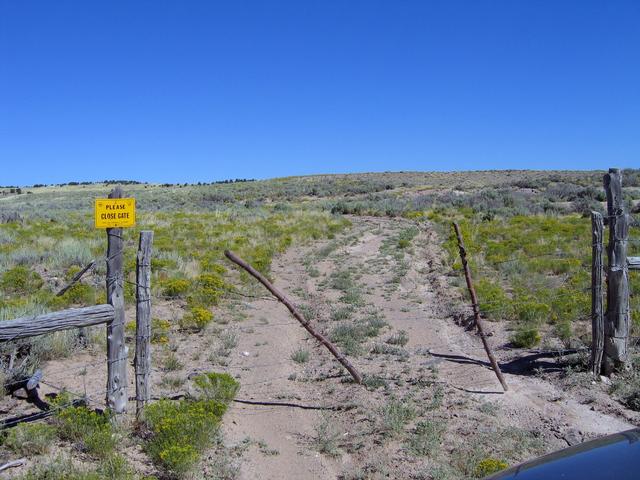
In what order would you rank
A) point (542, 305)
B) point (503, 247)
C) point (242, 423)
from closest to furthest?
point (242, 423), point (542, 305), point (503, 247)

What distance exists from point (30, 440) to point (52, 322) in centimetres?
109

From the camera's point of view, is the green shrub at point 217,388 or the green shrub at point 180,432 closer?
the green shrub at point 180,432

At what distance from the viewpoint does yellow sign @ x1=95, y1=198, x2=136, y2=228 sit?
5.74m

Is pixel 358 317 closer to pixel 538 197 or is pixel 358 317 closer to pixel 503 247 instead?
pixel 503 247

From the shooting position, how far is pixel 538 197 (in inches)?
1670

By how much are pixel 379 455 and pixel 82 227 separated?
2299 cm

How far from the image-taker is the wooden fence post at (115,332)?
579cm

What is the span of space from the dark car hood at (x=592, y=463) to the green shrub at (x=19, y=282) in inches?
443

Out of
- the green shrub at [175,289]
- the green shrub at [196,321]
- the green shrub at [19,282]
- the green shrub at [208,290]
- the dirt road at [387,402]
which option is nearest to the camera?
the dirt road at [387,402]

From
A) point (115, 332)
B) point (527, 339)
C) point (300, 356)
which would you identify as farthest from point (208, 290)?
point (527, 339)

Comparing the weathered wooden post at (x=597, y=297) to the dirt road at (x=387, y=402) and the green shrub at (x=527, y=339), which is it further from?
the green shrub at (x=527, y=339)

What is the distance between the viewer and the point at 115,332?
19.1 ft

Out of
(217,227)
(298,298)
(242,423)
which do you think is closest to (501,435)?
(242,423)

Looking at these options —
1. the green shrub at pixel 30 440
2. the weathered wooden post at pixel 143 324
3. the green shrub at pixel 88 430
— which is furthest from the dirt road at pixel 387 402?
Answer: the green shrub at pixel 30 440
